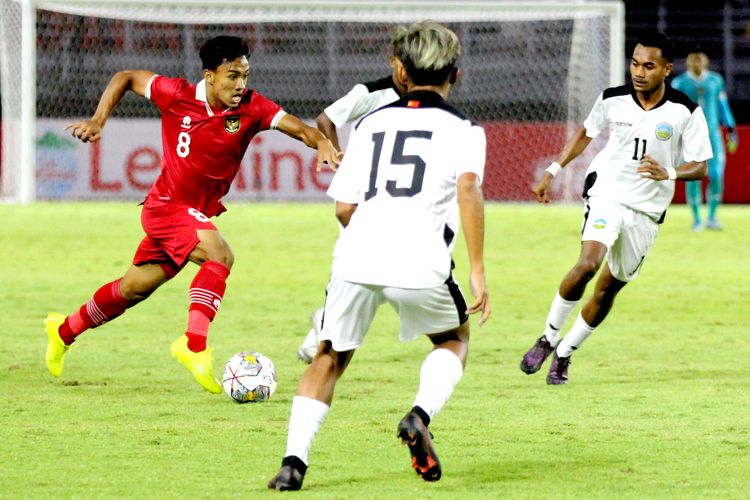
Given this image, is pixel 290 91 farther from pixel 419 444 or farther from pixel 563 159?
pixel 419 444

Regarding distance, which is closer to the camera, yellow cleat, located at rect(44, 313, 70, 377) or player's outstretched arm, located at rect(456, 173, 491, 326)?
player's outstretched arm, located at rect(456, 173, 491, 326)

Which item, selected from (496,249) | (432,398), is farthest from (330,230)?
(432,398)

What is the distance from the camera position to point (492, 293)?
40.8 feet

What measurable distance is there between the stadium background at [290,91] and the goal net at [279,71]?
23 mm

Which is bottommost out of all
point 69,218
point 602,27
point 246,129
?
point 69,218

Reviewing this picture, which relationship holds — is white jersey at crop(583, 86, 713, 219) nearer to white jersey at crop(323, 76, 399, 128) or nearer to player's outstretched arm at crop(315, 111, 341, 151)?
white jersey at crop(323, 76, 399, 128)

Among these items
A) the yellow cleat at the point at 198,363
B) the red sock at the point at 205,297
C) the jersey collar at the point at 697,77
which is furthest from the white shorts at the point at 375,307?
the jersey collar at the point at 697,77

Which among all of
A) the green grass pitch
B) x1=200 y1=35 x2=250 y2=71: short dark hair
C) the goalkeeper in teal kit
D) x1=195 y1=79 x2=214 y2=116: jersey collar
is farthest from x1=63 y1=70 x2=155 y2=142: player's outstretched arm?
the goalkeeper in teal kit

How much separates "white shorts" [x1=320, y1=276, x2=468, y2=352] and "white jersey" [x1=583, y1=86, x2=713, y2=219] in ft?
10.6

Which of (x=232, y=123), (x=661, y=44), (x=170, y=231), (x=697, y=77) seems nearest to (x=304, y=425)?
(x=170, y=231)

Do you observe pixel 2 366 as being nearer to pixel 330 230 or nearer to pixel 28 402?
pixel 28 402

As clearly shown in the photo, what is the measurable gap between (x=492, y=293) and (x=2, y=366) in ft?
17.8

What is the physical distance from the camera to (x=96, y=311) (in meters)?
7.56

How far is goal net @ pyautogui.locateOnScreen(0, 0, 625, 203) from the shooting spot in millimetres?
21844
